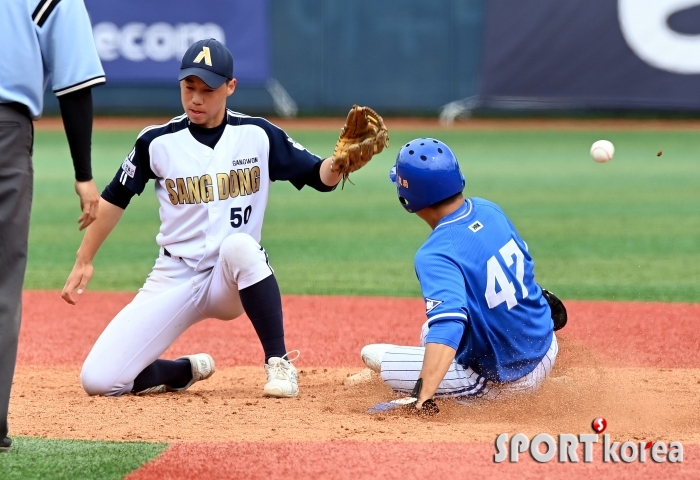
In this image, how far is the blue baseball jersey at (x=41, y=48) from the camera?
334 centimetres

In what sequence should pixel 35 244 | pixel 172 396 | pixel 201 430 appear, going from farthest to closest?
pixel 35 244, pixel 172 396, pixel 201 430

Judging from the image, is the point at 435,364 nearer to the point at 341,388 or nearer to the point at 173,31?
the point at 341,388

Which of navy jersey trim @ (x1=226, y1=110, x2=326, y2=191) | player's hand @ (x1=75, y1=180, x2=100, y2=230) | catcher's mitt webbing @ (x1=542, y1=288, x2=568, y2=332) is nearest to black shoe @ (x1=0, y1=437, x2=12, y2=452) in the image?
player's hand @ (x1=75, y1=180, x2=100, y2=230)

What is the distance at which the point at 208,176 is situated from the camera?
4730 mm

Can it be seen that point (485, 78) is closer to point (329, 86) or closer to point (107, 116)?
point (329, 86)

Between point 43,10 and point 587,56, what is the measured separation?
16.4 meters

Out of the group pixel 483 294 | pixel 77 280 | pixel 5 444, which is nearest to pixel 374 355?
pixel 483 294

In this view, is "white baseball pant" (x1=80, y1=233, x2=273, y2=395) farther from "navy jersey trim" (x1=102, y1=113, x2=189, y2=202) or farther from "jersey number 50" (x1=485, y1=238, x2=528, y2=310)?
"jersey number 50" (x1=485, y1=238, x2=528, y2=310)

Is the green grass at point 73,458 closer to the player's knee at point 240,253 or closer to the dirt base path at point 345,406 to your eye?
the dirt base path at point 345,406

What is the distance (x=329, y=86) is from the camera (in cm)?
1998

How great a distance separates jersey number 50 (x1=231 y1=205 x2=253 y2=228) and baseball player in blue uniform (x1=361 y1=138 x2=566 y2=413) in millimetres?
916

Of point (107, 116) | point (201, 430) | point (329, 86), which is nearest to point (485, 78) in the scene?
point (329, 86)

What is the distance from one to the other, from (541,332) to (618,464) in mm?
897

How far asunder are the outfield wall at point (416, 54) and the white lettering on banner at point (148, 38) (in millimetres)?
18
